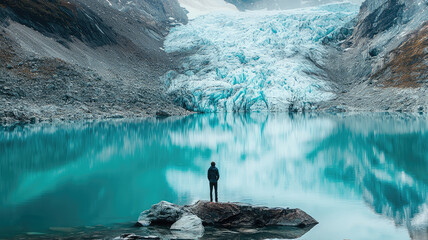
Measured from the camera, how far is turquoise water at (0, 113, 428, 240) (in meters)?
10.6

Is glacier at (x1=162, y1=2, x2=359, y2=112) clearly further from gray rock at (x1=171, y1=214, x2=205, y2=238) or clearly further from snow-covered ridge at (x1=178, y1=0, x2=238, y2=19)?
gray rock at (x1=171, y1=214, x2=205, y2=238)

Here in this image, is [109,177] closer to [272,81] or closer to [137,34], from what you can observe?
[272,81]

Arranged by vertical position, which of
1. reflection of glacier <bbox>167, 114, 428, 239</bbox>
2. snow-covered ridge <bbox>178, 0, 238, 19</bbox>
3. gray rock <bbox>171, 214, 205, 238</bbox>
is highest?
snow-covered ridge <bbox>178, 0, 238, 19</bbox>

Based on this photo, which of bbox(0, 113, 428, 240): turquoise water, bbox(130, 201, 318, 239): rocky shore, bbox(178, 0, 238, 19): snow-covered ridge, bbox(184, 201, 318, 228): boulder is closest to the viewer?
bbox(130, 201, 318, 239): rocky shore

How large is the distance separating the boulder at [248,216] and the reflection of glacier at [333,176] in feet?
2.32

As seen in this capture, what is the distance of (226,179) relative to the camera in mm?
16453

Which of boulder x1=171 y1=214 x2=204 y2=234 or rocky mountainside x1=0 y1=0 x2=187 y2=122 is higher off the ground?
rocky mountainside x1=0 y1=0 x2=187 y2=122

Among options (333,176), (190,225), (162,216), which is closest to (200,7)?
(333,176)

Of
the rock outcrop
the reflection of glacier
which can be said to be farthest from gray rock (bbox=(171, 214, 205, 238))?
the reflection of glacier

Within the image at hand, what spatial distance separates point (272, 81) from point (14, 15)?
50.0 m

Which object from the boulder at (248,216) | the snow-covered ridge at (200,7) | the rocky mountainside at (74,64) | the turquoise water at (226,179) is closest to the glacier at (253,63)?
the rocky mountainside at (74,64)

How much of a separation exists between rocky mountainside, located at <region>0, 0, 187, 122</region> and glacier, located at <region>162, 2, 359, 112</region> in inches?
270

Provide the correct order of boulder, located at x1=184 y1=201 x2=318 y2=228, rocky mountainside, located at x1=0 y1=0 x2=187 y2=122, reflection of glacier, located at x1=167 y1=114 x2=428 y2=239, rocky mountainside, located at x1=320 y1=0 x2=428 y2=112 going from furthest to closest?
1. rocky mountainside, located at x1=320 y1=0 x2=428 y2=112
2. rocky mountainside, located at x1=0 y1=0 x2=187 y2=122
3. reflection of glacier, located at x1=167 y1=114 x2=428 y2=239
4. boulder, located at x1=184 y1=201 x2=318 y2=228

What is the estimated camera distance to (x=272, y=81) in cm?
7769
